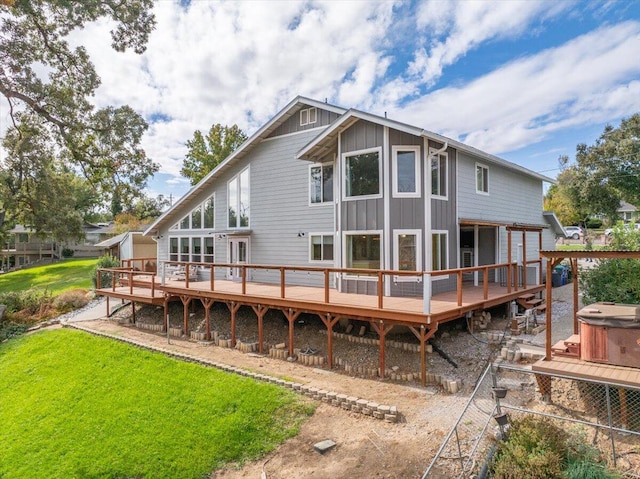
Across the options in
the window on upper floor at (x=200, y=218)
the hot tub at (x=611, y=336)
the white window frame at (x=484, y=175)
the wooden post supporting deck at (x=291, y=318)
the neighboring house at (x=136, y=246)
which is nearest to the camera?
the hot tub at (x=611, y=336)

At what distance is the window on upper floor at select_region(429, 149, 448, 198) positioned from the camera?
1133 centimetres

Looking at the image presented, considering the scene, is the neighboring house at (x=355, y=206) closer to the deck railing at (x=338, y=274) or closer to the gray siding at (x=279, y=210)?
the gray siding at (x=279, y=210)

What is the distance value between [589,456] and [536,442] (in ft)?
2.02

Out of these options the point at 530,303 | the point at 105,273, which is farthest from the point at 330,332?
the point at 105,273

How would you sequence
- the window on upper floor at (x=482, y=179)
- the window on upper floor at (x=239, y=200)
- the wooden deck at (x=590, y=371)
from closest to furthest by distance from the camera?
1. the wooden deck at (x=590, y=371)
2. the window on upper floor at (x=482, y=179)
3. the window on upper floor at (x=239, y=200)

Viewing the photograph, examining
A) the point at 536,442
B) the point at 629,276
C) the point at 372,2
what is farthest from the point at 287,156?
the point at 536,442

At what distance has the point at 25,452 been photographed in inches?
289

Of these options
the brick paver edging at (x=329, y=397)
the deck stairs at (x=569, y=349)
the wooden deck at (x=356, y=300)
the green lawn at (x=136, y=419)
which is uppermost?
the wooden deck at (x=356, y=300)

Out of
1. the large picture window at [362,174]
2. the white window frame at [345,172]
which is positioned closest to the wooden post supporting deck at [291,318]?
the white window frame at [345,172]

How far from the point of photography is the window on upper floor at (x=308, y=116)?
14.2m

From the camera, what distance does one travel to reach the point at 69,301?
19.0 m

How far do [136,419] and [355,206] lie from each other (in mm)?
7814

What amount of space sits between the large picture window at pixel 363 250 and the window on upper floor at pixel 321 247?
1.85 m

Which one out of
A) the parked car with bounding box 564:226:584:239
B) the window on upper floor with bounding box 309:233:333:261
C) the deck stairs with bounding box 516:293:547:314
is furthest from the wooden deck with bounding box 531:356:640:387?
the parked car with bounding box 564:226:584:239
